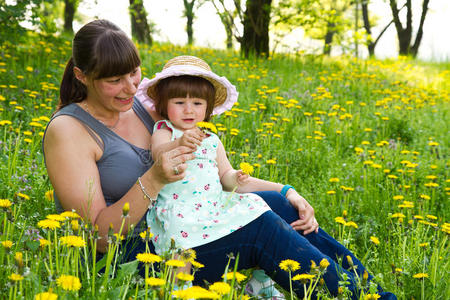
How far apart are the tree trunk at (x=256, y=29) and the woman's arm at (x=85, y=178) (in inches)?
249

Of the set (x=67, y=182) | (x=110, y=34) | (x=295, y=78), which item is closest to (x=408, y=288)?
(x=67, y=182)

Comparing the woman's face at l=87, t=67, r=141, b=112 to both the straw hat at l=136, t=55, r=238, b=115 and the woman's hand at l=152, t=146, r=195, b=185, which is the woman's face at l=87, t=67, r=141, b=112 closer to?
the straw hat at l=136, t=55, r=238, b=115

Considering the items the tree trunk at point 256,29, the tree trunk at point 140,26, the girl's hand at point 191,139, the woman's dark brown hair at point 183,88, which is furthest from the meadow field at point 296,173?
the tree trunk at point 140,26

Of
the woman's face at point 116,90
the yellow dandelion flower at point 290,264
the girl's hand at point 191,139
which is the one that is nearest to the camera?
the yellow dandelion flower at point 290,264

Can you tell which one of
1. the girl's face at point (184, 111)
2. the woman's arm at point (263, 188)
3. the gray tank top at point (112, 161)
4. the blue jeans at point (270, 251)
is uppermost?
the girl's face at point (184, 111)

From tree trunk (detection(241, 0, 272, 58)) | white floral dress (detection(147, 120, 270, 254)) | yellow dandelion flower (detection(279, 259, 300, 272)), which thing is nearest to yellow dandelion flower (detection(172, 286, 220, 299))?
yellow dandelion flower (detection(279, 259, 300, 272))

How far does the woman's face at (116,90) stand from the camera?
2051 millimetres

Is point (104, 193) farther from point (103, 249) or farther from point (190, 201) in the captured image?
point (190, 201)

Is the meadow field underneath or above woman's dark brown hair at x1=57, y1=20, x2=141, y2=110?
underneath

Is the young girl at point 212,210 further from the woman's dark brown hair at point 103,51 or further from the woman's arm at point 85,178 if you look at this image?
the woman's dark brown hair at point 103,51

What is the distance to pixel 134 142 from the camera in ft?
7.39

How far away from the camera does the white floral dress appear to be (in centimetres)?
190

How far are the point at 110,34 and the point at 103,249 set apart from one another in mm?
965

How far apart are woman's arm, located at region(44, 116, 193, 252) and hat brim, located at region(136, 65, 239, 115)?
1.60 feet
